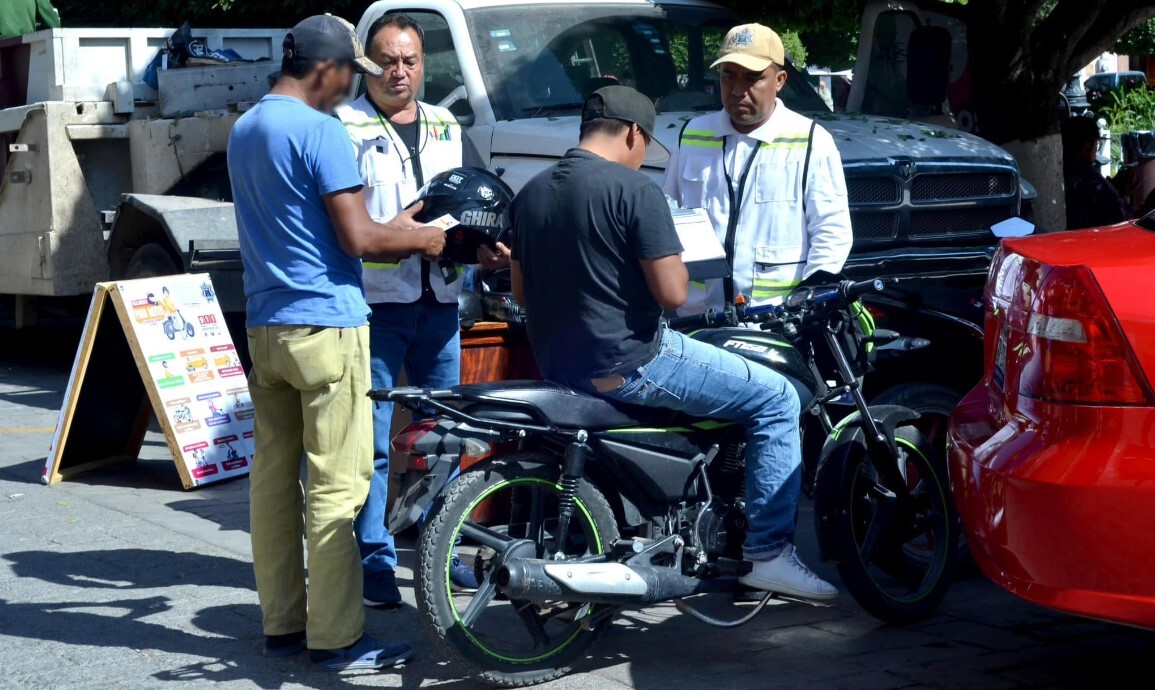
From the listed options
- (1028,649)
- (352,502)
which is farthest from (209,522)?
(1028,649)

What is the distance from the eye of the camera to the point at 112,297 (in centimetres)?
769

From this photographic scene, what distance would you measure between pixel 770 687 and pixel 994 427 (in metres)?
1.06

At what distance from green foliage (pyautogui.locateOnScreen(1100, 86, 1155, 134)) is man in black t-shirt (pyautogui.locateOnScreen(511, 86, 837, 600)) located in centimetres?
2105

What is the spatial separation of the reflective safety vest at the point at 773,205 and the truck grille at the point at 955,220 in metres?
2.03

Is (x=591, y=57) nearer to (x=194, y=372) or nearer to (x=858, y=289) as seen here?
(x=194, y=372)

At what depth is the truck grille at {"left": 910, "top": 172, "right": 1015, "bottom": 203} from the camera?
7523mm

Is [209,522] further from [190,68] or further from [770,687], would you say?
[190,68]

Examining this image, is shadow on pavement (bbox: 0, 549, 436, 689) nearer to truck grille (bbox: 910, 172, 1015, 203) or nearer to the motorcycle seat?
the motorcycle seat

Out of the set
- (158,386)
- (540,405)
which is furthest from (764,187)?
(158,386)

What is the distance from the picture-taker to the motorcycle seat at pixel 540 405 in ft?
14.6

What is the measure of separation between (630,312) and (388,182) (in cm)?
134

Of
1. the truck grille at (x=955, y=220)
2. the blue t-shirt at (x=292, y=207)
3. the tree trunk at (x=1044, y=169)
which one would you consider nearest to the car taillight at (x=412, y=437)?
the blue t-shirt at (x=292, y=207)

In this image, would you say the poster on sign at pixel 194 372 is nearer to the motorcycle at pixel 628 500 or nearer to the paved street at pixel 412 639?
the paved street at pixel 412 639

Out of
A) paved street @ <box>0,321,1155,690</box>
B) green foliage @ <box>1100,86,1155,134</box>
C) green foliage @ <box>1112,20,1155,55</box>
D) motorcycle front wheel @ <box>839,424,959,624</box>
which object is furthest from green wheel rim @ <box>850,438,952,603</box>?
green foliage @ <box>1112,20,1155,55</box>
